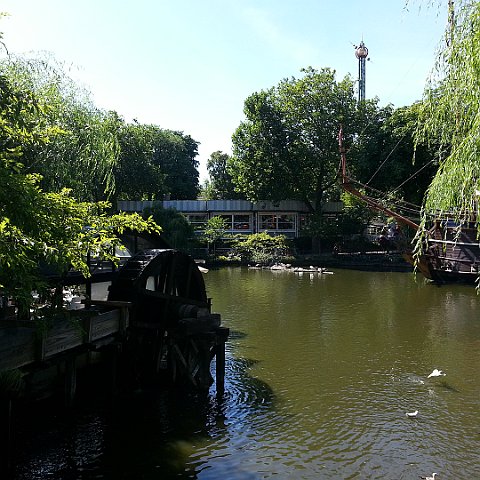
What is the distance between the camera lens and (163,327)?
1081cm

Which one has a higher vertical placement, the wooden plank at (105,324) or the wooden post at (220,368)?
the wooden plank at (105,324)

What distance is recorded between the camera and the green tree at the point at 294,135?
44.3 m

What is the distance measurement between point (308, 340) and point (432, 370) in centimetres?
388

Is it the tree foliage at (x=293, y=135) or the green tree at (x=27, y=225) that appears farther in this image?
the tree foliage at (x=293, y=135)

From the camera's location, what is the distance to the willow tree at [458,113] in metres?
6.88

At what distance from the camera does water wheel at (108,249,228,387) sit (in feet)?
34.8

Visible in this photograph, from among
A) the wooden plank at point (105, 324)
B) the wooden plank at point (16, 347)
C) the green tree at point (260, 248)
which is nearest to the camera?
the wooden plank at point (16, 347)

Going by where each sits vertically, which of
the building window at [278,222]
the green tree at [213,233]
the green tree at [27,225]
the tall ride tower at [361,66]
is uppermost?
the tall ride tower at [361,66]

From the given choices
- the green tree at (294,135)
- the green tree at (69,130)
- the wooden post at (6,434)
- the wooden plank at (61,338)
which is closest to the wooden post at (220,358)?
the wooden plank at (61,338)

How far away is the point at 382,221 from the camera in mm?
45406

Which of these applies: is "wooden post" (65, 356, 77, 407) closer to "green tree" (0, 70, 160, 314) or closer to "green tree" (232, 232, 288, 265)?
"green tree" (0, 70, 160, 314)

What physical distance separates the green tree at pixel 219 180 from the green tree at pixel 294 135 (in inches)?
465

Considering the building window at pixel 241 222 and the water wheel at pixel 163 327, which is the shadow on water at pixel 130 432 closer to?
the water wheel at pixel 163 327

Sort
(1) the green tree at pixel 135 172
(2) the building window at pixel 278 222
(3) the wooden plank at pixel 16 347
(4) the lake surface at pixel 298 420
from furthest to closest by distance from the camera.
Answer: (2) the building window at pixel 278 222 < (1) the green tree at pixel 135 172 < (4) the lake surface at pixel 298 420 < (3) the wooden plank at pixel 16 347
